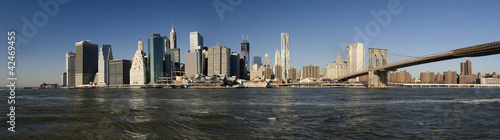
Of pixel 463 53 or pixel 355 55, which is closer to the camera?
pixel 463 53

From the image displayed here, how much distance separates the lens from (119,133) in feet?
48.2

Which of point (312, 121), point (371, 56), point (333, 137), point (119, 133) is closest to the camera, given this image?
point (333, 137)

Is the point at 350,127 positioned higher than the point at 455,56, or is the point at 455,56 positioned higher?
the point at 455,56

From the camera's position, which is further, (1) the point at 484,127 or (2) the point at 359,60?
(2) the point at 359,60

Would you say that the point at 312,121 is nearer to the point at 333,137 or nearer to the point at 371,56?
the point at 333,137

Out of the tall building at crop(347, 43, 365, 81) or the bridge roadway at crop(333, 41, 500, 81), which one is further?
the tall building at crop(347, 43, 365, 81)

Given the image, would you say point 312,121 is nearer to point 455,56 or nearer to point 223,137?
point 223,137

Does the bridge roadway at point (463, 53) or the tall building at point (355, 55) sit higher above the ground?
the tall building at point (355, 55)

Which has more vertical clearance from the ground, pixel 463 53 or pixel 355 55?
pixel 355 55

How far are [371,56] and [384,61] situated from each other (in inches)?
294

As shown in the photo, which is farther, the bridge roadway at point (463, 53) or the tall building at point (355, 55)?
the tall building at point (355, 55)

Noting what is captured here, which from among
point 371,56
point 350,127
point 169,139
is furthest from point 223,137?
point 371,56

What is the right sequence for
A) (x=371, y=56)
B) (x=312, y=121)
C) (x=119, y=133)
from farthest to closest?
(x=371, y=56), (x=312, y=121), (x=119, y=133)

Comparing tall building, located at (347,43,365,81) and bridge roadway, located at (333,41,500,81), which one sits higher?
tall building, located at (347,43,365,81)
